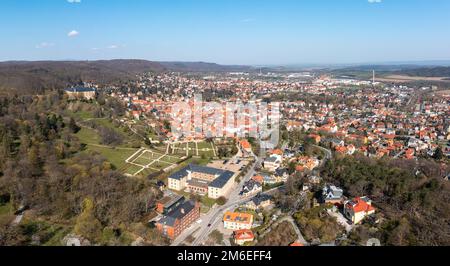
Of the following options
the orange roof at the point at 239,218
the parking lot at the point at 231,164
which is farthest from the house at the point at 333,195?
the parking lot at the point at 231,164

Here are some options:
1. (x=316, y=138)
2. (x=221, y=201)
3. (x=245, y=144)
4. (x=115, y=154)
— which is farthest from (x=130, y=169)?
(x=316, y=138)

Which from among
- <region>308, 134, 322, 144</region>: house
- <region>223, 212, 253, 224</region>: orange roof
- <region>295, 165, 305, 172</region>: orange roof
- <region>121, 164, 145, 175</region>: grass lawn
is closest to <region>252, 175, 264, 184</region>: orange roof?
<region>295, 165, 305, 172</region>: orange roof

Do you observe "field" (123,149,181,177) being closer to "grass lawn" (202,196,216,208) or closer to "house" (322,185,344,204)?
"grass lawn" (202,196,216,208)

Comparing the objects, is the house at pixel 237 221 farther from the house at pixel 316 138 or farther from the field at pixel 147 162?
the house at pixel 316 138

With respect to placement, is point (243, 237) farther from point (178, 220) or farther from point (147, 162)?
point (147, 162)
